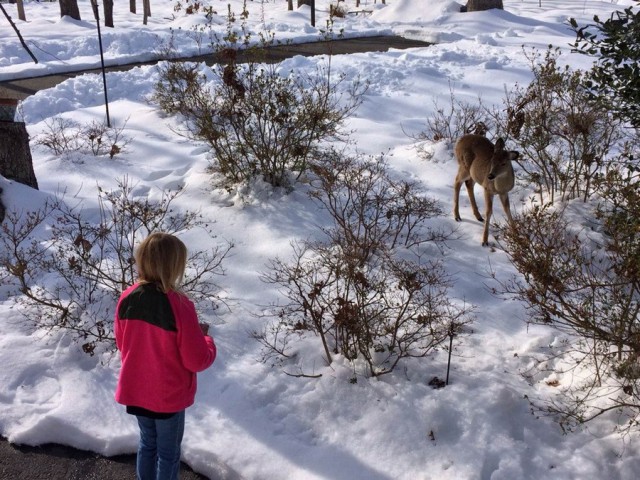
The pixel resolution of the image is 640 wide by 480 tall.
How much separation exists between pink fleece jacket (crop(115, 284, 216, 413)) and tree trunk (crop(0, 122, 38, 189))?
603 centimetres

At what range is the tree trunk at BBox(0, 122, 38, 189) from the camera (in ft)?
26.4

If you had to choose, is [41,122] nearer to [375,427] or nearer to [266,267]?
[266,267]

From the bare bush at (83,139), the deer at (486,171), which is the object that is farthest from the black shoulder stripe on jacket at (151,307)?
the bare bush at (83,139)

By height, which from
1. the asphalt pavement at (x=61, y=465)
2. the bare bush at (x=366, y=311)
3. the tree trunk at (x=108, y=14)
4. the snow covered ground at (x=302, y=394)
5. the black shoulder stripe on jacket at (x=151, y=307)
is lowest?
the asphalt pavement at (x=61, y=465)

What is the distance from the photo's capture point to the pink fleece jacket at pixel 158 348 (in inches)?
124

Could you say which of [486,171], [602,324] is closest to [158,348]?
[602,324]

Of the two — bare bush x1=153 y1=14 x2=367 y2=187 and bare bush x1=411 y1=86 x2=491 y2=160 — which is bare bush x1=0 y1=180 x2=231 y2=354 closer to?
bare bush x1=153 y1=14 x2=367 y2=187

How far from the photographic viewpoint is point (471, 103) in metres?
12.2

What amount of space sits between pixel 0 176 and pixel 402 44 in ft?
49.1

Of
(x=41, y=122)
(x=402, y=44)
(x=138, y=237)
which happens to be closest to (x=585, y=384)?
(x=138, y=237)

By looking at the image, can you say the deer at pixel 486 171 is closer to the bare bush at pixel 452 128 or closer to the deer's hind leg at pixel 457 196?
the deer's hind leg at pixel 457 196

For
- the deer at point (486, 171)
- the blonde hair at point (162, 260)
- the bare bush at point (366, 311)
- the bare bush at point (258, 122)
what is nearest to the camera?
the blonde hair at point (162, 260)

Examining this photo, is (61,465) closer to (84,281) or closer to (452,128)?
(84,281)

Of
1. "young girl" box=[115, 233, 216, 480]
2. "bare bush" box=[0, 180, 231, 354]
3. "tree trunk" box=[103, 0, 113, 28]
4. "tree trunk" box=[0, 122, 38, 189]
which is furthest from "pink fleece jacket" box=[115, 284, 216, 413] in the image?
"tree trunk" box=[103, 0, 113, 28]
